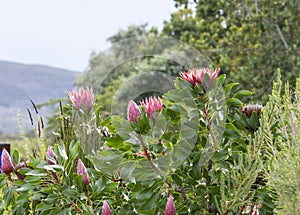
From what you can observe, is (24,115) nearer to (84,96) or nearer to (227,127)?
(84,96)

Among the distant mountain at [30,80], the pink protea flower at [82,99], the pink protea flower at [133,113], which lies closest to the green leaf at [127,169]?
the pink protea flower at [133,113]

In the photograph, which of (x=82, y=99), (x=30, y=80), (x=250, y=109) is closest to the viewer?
(x=250, y=109)

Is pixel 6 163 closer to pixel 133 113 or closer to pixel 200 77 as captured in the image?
pixel 133 113

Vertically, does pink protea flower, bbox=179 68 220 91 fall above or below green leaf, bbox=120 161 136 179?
above

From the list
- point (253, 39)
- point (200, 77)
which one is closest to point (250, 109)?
point (200, 77)

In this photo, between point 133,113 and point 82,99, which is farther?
point 82,99

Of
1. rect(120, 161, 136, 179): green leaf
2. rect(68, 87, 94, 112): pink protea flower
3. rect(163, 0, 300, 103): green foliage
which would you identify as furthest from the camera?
rect(163, 0, 300, 103): green foliage

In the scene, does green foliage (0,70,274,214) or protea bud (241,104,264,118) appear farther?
protea bud (241,104,264,118)

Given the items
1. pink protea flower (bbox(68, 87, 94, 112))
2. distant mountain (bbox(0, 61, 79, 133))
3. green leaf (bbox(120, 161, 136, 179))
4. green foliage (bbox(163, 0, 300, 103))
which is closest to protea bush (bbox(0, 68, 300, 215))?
green leaf (bbox(120, 161, 136, 179))

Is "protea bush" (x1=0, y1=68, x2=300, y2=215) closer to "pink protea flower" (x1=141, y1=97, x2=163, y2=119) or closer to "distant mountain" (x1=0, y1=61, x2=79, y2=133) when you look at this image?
"pink protea flower" (x1=141, y1=97, x2=163, y2=119)

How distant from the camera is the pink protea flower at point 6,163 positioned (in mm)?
1617

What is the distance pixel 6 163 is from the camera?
1.62 metres

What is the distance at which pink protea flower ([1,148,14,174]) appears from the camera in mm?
1617

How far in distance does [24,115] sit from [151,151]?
2.51ft
